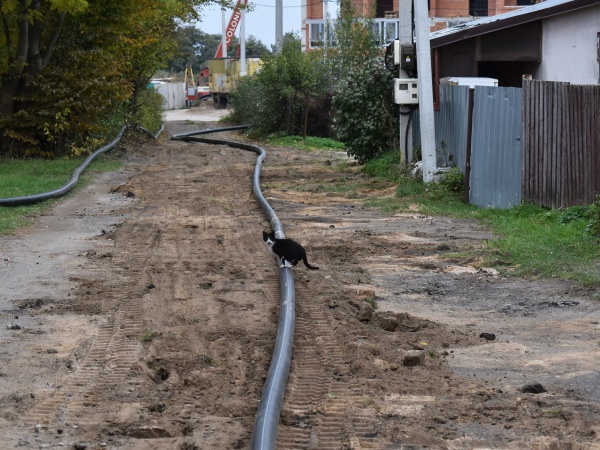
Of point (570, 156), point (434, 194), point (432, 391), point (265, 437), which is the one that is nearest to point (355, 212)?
point (434, 194)

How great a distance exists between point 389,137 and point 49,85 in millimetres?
9061

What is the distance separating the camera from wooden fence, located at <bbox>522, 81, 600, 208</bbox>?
12844 mm

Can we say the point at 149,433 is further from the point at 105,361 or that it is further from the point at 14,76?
the point at 14,76

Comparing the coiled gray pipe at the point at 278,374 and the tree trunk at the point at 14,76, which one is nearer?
the coiled gray pipe at the point at 278,374

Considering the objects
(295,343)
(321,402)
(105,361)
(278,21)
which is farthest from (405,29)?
(278,21)

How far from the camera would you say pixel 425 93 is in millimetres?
18469

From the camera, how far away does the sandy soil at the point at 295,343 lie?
580cm

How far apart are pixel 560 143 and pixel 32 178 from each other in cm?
1170

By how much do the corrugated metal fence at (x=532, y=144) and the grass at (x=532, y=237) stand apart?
1.03 ft

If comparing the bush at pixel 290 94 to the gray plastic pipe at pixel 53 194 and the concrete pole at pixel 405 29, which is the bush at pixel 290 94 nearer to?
the gray plastic pipe at pixel 53 194

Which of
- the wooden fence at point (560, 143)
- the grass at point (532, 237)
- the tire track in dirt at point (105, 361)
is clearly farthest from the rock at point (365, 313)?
the wooden fence at point (560, 143)

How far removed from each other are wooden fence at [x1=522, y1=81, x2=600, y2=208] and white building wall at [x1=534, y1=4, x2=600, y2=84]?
6150 mm

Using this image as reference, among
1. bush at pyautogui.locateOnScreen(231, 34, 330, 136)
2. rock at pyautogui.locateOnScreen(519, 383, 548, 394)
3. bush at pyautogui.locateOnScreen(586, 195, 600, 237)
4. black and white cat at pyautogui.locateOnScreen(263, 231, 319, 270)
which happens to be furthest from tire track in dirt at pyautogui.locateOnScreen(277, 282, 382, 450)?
bush at pyautogui.locateOnScreen(231, 34, 330, 136)

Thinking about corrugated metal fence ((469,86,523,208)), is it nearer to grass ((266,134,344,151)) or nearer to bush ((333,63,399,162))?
bush ((333,63,399,162))
